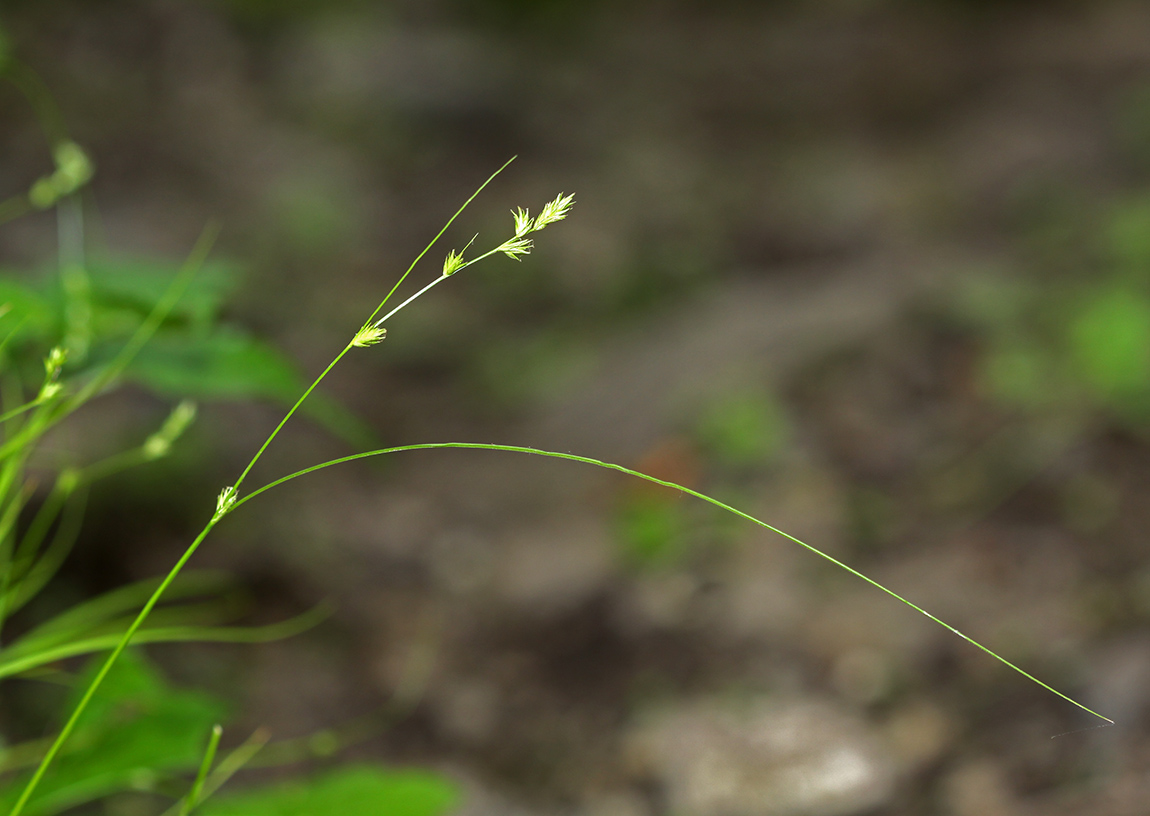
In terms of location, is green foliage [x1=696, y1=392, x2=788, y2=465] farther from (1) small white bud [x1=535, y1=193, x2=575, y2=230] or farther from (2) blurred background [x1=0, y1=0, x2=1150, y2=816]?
(1) small white bud [x1=535, y1=193, x2=575, y2=230]

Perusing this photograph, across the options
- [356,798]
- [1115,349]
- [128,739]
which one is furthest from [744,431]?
[128,739]

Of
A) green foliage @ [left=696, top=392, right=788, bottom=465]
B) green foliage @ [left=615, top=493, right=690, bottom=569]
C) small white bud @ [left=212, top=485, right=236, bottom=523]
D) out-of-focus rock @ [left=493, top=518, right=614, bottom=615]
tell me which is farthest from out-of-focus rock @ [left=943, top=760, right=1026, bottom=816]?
small white bud @ [left=212, top=485, right=236, bottom=523]

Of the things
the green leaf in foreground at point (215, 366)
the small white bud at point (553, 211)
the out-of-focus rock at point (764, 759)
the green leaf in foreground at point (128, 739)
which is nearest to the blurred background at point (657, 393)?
the out-of-focus rock at point (764, 759)

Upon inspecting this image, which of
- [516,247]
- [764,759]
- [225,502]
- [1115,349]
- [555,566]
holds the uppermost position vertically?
[1115,349]

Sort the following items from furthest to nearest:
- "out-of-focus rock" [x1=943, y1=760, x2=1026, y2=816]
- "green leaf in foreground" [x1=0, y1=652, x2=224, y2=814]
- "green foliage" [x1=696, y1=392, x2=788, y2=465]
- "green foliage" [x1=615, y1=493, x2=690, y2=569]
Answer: "green foliage" [x1=696, y1=392, x2=788, y2=465]
"green foliage" [x1=615, y1=493, x2=690, y2=569]
"out-of-focus rock" [x1=943, y1=760, x2=1026, y2=816]
"green leaf in foreground" [x1=0, y1=652, x2=224, y2=814]

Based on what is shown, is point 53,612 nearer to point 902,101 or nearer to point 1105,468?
point 1105,468

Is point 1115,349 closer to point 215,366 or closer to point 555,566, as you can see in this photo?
point 555,566

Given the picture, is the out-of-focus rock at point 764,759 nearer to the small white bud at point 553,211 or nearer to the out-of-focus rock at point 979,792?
the out-of-focus rock at point 979,792
